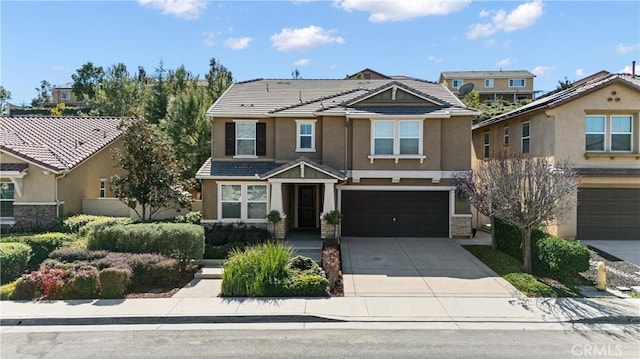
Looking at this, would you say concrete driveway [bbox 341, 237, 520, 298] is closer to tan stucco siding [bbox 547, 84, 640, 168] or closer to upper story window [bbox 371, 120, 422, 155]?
upper story window [bbox 371, 120, 422, 155]

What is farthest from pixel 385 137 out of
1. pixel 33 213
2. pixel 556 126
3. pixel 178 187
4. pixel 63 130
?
pixel 63 130

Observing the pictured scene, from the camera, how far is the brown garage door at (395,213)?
1852 centimetres

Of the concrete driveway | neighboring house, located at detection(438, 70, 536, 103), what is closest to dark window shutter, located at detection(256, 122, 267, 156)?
the concrete driveway

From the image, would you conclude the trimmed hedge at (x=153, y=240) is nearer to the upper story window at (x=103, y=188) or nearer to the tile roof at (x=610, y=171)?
the upper story window at (x=103, y=188)

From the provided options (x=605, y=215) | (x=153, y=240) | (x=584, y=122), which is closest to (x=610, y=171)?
(x=605, y=215)

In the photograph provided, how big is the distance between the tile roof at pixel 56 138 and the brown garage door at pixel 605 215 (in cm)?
1978

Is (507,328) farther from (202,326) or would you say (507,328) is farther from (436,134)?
(436,134)

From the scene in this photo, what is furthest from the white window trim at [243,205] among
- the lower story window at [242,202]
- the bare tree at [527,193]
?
the bare tree at [527,193]

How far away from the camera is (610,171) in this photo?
16.8m

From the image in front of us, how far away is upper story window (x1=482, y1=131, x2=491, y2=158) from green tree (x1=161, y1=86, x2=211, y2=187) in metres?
17.0

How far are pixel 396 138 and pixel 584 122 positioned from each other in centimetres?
787

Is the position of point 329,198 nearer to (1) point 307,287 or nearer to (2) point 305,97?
(2) point 305,97

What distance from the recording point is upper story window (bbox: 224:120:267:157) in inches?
746

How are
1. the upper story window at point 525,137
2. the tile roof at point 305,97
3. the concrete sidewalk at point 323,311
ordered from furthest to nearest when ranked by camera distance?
the upper story window at point 525,137, the tile roof at point 305,97, the concrete sidewalk at point 323,311
